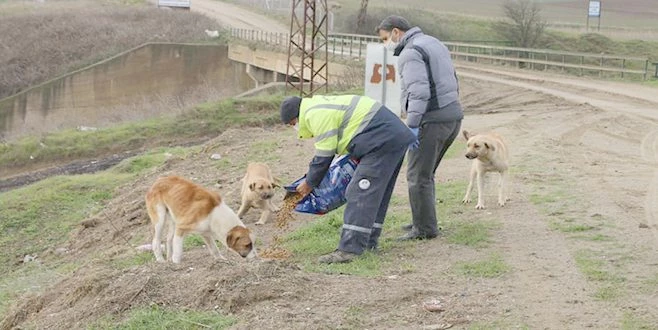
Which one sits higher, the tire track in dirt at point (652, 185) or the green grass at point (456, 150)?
the tire track in dirt at point (652, 185)

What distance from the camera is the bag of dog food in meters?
10.3

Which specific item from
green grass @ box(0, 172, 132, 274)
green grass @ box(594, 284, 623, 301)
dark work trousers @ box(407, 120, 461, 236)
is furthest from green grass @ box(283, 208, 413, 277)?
green grass @ box(0, 172, 132, 274)

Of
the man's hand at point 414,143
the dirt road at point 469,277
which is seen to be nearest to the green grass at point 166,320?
the dirt road at point 469,277

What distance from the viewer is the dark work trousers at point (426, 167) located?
10508 millimetres

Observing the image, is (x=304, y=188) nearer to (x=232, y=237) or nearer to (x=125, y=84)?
(x=232, y=237)

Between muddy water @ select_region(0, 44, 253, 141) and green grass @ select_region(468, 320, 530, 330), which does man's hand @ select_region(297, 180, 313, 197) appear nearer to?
Result: green grass @ select_region(468, 320, 530, 330)

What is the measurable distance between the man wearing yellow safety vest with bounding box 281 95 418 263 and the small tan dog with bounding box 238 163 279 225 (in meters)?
3.11

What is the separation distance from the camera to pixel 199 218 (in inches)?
419

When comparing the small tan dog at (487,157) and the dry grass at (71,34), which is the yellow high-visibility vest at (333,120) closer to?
the small tan dog at (487,157)

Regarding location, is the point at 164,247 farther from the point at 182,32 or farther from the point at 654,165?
the point at 182,32

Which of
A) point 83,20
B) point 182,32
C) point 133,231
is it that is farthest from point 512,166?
point 83,20

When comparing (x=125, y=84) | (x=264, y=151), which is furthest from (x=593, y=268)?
(x=125, y=84)

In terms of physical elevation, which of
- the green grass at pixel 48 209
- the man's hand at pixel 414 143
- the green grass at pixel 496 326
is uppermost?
the man's hand at pixel 414 143

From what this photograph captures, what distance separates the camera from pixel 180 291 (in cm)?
852
